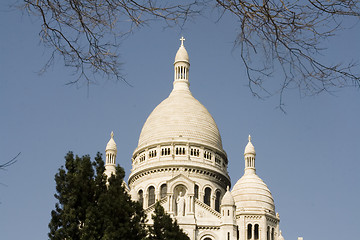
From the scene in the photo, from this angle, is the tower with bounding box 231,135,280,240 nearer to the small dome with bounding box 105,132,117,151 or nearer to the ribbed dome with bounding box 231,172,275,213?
the ribbed dome with bounding box 231,172,275,213

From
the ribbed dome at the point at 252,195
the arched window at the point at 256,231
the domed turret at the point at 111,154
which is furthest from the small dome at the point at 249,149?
the domed turret at the point at 111,154

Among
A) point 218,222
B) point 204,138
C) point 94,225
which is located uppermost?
point 204,138

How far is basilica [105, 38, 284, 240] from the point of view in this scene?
67000 millimetres

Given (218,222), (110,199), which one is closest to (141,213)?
(110,199)

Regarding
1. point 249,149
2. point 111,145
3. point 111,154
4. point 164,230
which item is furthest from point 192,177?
point 164,230

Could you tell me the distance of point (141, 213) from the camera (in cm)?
3512

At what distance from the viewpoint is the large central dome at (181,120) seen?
79688 millimetres

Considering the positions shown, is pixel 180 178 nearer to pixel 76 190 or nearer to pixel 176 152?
pixel 176 152

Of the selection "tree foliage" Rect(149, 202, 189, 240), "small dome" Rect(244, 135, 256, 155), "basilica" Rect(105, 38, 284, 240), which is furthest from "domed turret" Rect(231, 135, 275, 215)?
"tree foliage" Rect(149, 202, 189, 240)

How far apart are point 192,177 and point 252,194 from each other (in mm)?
6285

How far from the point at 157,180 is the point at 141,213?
1589 inches

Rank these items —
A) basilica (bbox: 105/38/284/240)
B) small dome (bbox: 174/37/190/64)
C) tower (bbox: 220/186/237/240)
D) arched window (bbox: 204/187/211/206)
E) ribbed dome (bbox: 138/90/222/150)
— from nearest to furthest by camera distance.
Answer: tower (bbox: 220/186/237/240) → basilica (bbox: 105/38/284/240) → arched window (bbox: 204/187/211/206) → ribbed dome (bbox: 138/90/222/150) → small dome (bbox: 174/37/190/64)

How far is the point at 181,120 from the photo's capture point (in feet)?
267

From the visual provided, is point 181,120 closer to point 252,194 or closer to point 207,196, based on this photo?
point 207,196
